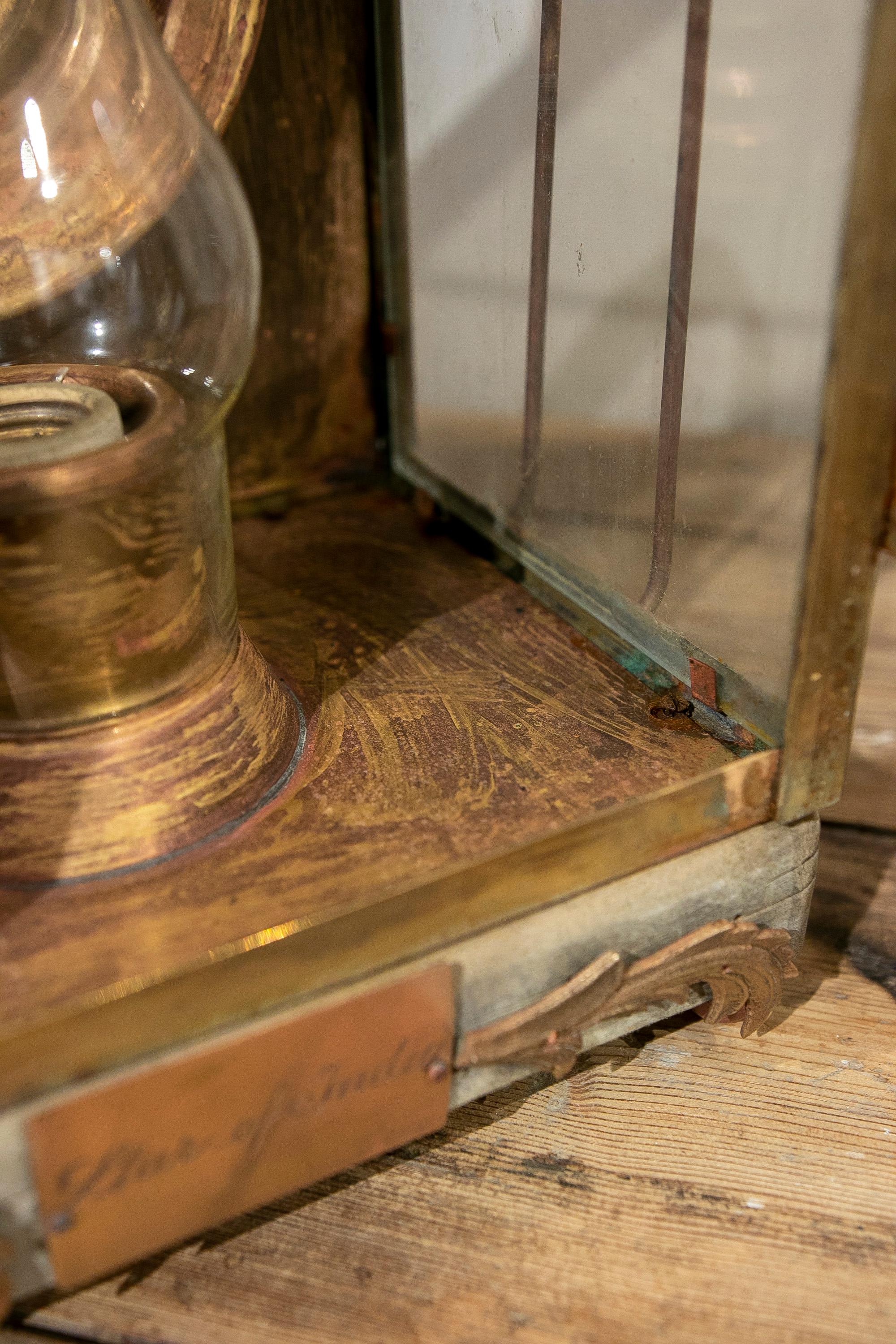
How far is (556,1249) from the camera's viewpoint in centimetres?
47

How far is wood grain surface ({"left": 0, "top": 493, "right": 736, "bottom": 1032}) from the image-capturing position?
42 centimetres

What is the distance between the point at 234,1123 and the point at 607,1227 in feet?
0.54

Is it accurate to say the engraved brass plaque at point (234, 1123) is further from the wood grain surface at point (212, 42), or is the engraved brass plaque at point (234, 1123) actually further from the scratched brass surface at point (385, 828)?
the wood grain surface at point (212, 42)

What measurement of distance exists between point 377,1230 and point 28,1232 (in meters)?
0.14

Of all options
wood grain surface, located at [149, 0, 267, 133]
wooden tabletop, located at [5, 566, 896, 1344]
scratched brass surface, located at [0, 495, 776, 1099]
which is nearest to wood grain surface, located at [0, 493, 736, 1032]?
scratched brass surface, located at [0, 495, 776, 1099]

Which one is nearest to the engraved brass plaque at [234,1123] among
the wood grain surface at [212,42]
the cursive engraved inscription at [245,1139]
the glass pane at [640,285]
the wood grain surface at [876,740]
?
the cursive engraved inscription at [245,1139]

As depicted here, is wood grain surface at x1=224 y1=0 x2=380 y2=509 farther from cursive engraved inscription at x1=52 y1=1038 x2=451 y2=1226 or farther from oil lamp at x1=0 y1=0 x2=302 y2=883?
cursive engraved inscription at x1=52 y1=1038 x2=451 y2=1226

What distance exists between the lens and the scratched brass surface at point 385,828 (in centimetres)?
40

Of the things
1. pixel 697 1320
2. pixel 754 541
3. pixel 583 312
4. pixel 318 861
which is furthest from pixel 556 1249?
pixel 583 312

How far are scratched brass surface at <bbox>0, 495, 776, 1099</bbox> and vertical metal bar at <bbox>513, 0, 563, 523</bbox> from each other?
71 mm

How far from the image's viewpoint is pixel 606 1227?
1.57ft

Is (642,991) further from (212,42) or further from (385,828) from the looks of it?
(212,42)

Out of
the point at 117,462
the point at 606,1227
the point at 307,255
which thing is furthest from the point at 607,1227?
the point at 307,255

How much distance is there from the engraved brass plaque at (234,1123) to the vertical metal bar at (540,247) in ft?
0.95
